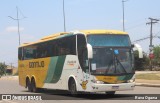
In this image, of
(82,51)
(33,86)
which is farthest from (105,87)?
(33,86)

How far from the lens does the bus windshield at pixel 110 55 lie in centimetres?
1970

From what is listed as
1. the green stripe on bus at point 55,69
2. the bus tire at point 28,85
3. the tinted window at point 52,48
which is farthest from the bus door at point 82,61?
the bus tire at point 28,85

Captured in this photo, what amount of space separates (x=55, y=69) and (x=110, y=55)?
211 inches

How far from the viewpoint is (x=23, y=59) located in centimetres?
3005

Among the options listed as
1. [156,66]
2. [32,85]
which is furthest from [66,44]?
[156,66]

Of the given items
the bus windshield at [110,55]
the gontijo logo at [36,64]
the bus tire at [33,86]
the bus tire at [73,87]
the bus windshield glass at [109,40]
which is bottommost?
the bus tire at [33,86]

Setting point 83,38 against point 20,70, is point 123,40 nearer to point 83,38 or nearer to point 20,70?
point 83,38

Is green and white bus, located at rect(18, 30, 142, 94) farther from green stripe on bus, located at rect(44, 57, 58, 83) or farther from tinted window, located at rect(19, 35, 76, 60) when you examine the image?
green stripe on bus, located at rect(44, 57, 58, 83)

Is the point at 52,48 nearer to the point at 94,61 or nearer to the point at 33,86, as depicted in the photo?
the point at 33,86

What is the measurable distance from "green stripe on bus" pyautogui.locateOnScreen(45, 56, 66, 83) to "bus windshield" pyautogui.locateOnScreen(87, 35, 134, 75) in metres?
3.22

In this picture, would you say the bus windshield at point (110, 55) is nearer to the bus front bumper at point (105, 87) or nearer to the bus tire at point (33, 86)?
the bus front bumper at point (105, 87)

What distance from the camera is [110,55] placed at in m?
19.9

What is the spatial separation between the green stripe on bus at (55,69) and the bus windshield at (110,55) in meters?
3.22

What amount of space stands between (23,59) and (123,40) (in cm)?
1130
